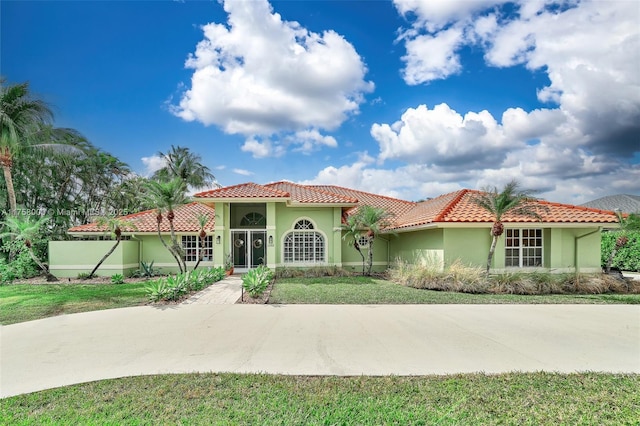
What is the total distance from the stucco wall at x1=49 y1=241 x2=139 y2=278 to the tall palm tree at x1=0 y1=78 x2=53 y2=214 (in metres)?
4.02

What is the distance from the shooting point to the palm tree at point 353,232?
19.6m

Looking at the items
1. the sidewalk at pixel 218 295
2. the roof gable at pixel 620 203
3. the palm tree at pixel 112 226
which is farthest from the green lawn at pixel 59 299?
the roof gable at pixel 620 203

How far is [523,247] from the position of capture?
17125 millimetres

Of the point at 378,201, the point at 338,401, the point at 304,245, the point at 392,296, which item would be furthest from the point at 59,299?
the point at 378,201

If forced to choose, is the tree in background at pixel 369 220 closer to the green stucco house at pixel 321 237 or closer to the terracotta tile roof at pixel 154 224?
the green stucco house at pixel 321 237

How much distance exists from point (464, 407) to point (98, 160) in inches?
1367

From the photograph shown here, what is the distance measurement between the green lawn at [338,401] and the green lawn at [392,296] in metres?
6.49

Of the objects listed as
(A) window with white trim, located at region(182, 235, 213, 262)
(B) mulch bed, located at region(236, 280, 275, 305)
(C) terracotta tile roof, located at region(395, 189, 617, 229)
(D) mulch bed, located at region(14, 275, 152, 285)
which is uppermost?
(C) terracotta tile roof, located at region(395, 189, 617, 229)

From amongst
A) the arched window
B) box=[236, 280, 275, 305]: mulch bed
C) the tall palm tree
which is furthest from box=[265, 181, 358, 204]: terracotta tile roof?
the tall palm tree

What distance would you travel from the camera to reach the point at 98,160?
3078cm

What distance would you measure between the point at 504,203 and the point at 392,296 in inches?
257

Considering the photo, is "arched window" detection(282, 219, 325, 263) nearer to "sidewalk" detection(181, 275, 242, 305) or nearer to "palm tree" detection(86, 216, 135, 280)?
"sidewalk" detection(181, 275, 242, 305)

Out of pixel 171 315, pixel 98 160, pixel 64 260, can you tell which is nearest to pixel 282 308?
pixel 171 315

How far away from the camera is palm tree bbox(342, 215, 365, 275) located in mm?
19609
